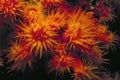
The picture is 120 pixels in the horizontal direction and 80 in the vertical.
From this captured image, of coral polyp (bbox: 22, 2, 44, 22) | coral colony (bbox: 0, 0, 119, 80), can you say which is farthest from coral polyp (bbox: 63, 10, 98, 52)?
coral polyp (bbox: 22, 2, 44, 22)

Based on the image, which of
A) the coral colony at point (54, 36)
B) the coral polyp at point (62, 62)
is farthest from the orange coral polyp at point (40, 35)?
the coral polyp at point (62, 62)

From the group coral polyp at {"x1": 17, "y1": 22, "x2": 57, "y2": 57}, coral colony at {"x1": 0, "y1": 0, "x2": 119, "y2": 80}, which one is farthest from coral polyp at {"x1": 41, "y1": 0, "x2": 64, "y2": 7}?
coral polyp at {"x1": 17, "y1": 22, "x2": 57, "y2": 57}

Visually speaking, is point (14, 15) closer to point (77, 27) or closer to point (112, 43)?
point (77, 27)

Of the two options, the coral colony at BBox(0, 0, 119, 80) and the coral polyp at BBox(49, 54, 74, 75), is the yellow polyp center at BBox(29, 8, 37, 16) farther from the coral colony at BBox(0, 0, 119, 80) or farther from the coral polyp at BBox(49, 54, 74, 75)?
the coral polyp at BBox(49, 54, 74, 75)

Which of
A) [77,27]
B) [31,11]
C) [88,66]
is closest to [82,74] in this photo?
[88,66]

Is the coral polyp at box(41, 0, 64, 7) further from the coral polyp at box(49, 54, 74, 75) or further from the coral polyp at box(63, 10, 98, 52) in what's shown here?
the coral polyp at box(49, 54, 74, 75)

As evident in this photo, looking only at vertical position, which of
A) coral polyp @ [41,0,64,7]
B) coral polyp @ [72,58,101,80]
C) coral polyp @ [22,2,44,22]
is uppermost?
coral polyp @ [41,0,64,7]

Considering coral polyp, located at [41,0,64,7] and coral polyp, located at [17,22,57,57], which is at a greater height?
coral polyp, located at [41,0,64,7]

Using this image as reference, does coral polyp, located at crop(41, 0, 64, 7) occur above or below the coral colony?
above

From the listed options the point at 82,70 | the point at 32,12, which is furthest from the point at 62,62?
the point at 32,12
